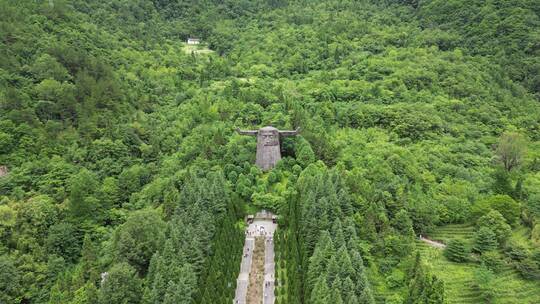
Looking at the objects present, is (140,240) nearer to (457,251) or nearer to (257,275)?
(257,275)

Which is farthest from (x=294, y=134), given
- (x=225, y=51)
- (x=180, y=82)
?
(x=225, y=51)

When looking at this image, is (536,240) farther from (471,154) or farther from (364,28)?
(364,28)

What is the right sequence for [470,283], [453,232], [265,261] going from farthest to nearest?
[453,232]
[265,261]
[470,283]

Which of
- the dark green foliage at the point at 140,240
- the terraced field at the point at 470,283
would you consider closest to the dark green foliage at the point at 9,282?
the dark green foliage at the point at 140,240

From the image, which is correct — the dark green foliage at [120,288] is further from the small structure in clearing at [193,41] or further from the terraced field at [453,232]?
the small structure in clearing at [193,41]

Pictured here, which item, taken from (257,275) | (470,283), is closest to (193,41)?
(257,275)

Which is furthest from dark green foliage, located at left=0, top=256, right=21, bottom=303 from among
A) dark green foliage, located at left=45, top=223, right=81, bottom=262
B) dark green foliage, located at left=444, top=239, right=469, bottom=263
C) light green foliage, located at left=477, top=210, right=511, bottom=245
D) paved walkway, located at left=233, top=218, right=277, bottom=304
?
light green foliage, located at left=477, top=210, right=511, bottom=245

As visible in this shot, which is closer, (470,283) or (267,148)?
(470,283)

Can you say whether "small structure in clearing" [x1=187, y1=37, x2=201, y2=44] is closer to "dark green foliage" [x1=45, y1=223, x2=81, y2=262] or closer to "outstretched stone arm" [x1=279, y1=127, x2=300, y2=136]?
"outstretched stone arm" [x1=279, y1=127, x2=300, y2=136]
